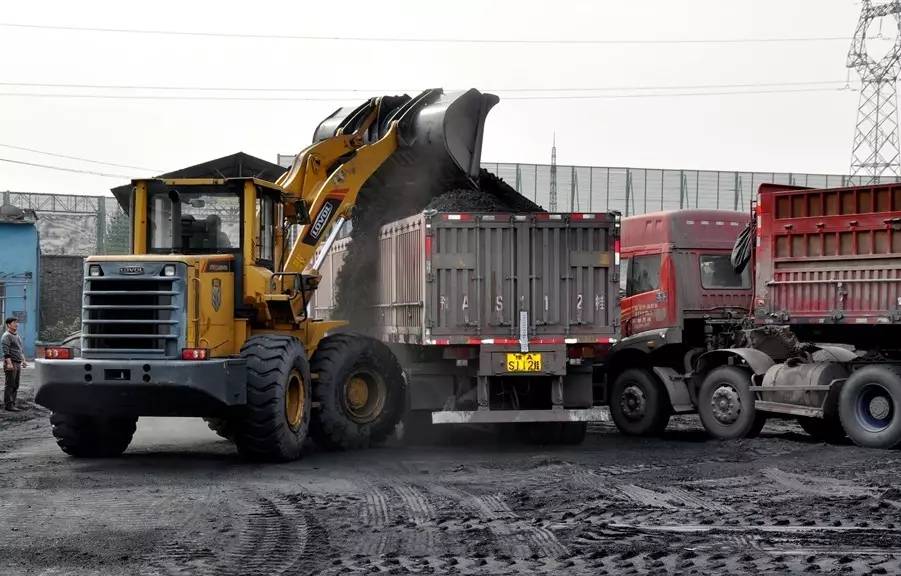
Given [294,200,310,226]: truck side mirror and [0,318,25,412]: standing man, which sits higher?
[294,200,310,226]: truck side mirror

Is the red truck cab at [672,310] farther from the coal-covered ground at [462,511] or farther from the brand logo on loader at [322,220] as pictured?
the brand logo on loader at [322,220]

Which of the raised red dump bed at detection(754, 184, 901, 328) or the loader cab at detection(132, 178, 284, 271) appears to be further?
the raised red dump bed at detection(754, 184, 901, 328)

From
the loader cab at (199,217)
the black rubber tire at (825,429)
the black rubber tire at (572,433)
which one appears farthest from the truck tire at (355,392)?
the black rubber tire at (825,429)

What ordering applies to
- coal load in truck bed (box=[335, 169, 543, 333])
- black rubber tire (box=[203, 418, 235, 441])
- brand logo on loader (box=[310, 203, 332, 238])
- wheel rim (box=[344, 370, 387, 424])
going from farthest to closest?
coal load in truck bed (box=[335, 169, 543, 333]) → brand logo on loader (box=[310, 203, 332, 238]) → wheel rim (box=[344, 370, 387, 424]) → black rubber tire (box=[203, 418, 235, 441])

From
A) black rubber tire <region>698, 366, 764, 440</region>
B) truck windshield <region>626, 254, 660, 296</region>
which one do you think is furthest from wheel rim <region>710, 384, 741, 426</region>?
truck windshield <region>626, 254, 660, 296</region>

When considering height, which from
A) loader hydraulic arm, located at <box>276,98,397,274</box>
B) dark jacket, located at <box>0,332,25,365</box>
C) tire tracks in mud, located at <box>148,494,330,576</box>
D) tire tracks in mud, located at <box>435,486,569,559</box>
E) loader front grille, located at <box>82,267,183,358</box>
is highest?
loader hydraulic arm, located at <box>276,98,397,274</box>

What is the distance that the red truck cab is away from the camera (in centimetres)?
1803

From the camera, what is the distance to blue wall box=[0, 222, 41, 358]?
46062 mm

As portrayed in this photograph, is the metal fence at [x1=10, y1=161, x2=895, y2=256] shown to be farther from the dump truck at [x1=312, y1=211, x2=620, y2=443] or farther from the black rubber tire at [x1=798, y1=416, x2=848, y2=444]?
the dump truck at [x1=312, y1=211, x2=620, y2=443]

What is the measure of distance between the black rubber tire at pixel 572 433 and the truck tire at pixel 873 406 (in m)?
3.31

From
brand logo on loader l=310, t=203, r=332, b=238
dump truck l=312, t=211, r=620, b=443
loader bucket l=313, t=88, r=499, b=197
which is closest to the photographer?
dump truck l=312, t=211, r=620, b=443

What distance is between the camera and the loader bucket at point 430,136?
17.2 metres

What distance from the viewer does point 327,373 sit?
1525 centimetres

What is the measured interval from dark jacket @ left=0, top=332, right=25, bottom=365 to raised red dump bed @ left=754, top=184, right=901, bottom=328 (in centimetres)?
1385
